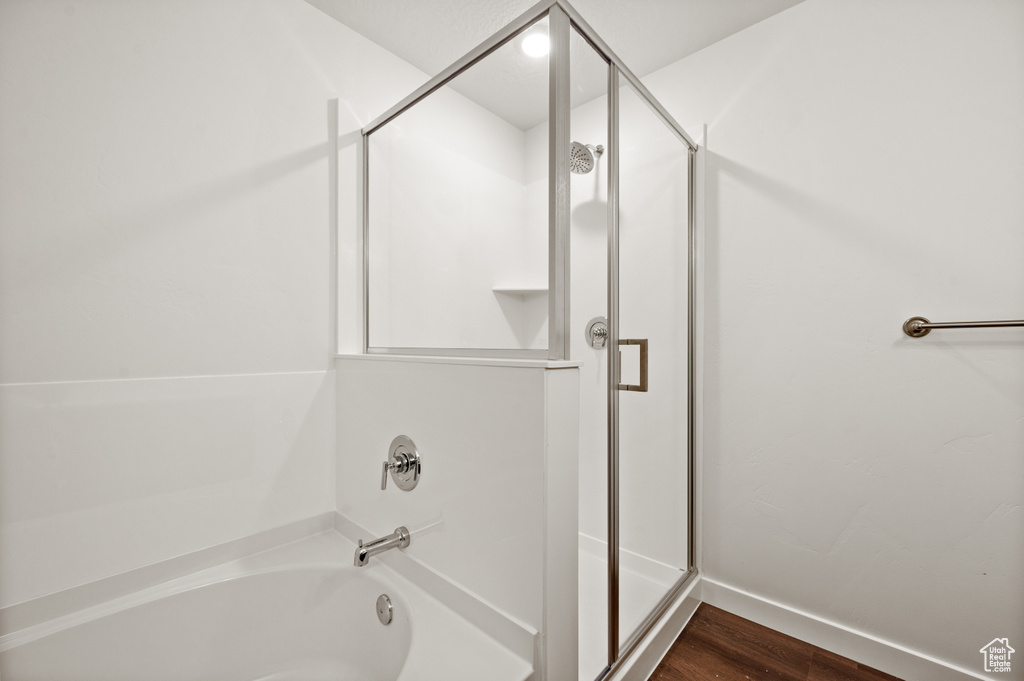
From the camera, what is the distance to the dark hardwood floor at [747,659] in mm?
1184

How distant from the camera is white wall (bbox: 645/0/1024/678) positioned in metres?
1.08

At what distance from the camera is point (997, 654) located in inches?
42.4

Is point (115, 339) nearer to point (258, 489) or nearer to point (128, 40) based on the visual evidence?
point (258, 489)

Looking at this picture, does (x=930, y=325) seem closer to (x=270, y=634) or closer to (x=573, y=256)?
(x=573, y=256)

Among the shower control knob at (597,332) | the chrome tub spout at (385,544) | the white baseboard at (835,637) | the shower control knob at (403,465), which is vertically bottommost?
the white baseboard at (835,637)

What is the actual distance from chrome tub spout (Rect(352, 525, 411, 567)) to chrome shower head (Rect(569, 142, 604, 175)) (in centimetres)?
101

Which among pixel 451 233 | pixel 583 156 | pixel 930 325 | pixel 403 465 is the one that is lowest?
pixel 403 465

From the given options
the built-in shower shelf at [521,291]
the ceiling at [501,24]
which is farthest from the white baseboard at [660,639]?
the ceiling at [501,24]

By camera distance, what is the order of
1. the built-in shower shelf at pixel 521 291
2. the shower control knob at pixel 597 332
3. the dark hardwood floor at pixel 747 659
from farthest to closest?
the dark hardwood floor at pixel 747 659 → the shower control knob at pixel 597 332 → the built-in shower shelf at pixel 521 291

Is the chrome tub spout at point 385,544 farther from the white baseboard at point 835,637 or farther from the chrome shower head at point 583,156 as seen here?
the white baseboard at point 835,637

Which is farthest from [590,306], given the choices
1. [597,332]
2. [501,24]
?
[501,24]

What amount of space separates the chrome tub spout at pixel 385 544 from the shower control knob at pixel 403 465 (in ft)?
0.37

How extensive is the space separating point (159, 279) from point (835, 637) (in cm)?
221

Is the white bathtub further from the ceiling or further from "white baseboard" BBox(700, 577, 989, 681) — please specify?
the ceiling
